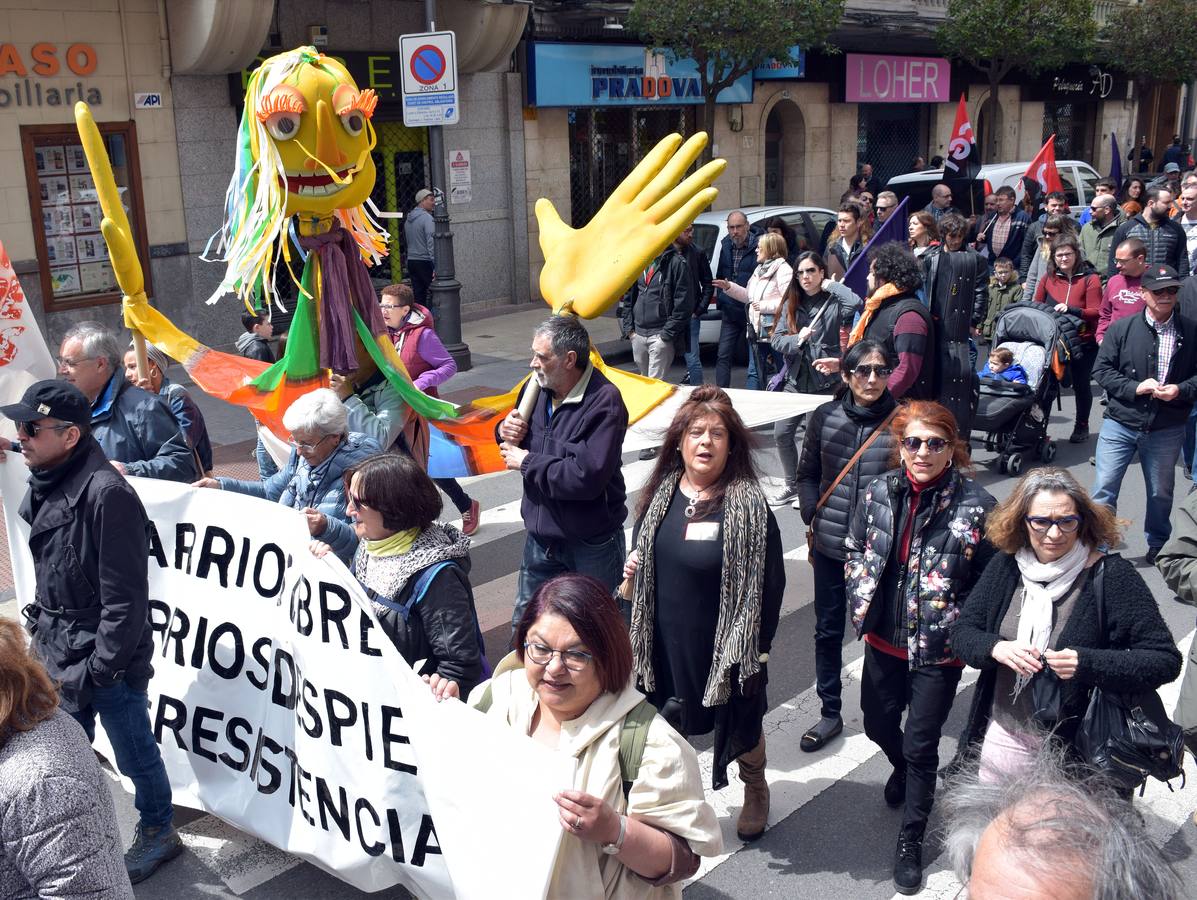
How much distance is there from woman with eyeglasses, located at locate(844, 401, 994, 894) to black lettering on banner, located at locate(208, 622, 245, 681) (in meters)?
2.27

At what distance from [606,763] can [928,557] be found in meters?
1.81

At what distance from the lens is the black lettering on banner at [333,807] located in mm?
4020

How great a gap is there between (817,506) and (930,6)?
23.5 metres

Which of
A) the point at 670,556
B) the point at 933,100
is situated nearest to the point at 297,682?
the point at 670,556

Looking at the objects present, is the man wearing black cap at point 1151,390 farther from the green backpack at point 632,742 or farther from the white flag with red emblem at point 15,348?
the white flag with red emblem at point 15,348

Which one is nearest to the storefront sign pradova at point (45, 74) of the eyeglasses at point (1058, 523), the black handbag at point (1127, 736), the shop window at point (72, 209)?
the shop window at point (72, 209)

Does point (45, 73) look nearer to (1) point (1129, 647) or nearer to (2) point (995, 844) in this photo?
(1) point (1129, 647)

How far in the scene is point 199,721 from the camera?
4.58 meters

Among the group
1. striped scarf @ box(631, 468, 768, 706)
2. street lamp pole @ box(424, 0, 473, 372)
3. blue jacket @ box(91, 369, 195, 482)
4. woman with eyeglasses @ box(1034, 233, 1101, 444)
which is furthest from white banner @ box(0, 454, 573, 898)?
street lamp pole @ box(424, 0, 473, 372)

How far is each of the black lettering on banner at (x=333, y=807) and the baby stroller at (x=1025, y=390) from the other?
6.59 meters

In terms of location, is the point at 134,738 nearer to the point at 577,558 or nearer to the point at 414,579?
the point at 414,579

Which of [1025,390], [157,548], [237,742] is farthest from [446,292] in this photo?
[237,742]

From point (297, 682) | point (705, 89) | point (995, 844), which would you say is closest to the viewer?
point (995, 844)

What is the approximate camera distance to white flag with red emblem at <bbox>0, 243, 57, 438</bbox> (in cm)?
571
